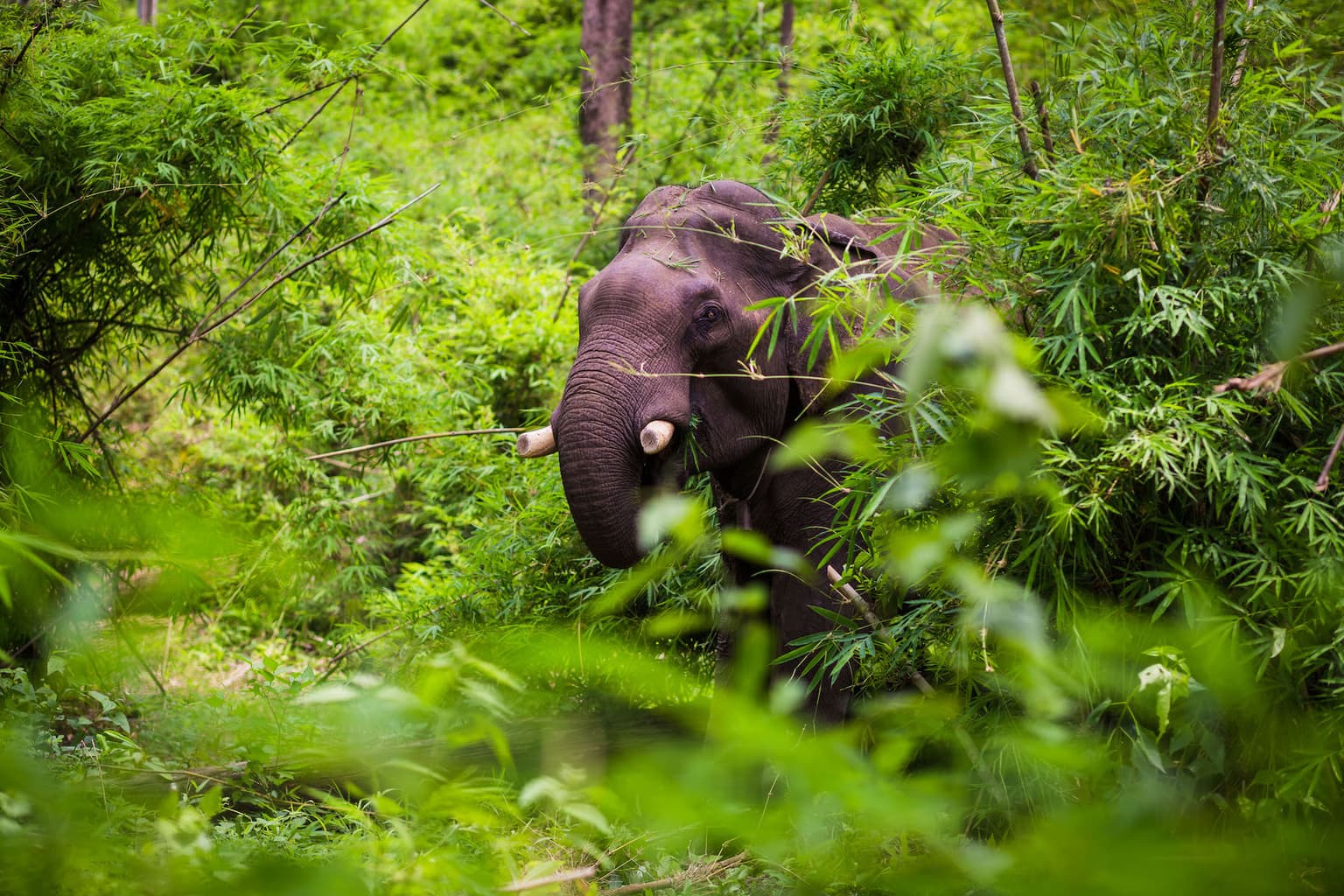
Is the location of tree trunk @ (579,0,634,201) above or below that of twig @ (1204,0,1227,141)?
below

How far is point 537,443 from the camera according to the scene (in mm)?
3674

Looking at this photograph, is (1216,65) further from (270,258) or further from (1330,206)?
(270,258)

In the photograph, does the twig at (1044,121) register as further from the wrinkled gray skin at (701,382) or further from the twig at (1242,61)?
the wrinkled gray skin at (701,382)

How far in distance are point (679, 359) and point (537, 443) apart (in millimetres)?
581

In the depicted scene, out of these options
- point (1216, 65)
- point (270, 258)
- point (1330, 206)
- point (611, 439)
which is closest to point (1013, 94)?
point (1216, 65)

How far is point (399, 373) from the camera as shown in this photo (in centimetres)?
537

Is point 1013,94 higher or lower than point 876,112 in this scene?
higher

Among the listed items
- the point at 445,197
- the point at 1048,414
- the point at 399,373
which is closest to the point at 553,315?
the point at 399,373

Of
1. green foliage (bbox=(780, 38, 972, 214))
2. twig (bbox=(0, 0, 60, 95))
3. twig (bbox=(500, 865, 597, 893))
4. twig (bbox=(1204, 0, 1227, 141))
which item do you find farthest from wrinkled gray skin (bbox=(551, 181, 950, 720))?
twig (bbox=(500, 865, 597, 893))

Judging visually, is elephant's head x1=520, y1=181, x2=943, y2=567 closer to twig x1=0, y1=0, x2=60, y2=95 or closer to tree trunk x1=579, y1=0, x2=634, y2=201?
twig x1=0, y1=0, x2=60, y2=95

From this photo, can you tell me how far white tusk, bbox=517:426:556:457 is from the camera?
367 cm

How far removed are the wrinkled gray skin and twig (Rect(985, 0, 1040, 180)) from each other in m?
0.68

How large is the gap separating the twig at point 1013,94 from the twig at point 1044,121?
37mm

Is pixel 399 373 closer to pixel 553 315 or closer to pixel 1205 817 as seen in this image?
pixel 553 315
